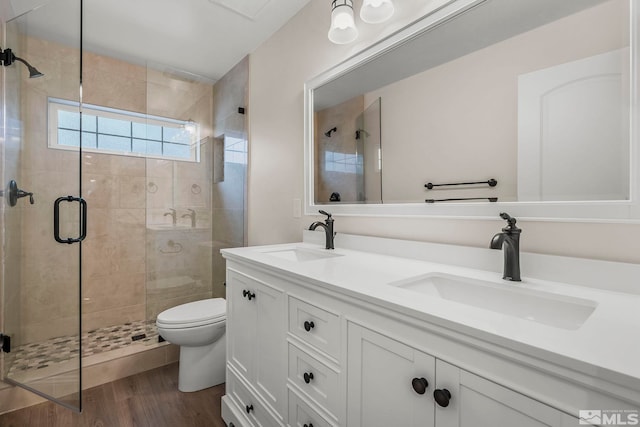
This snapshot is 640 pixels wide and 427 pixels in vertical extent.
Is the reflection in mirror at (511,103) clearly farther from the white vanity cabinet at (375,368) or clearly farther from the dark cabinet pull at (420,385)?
the dark cabinet pull at (420,385)

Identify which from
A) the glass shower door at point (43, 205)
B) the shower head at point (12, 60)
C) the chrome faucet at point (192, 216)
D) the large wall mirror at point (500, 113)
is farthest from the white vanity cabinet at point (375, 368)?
the shower head at point (12, 60)

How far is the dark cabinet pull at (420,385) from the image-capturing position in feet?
2.10

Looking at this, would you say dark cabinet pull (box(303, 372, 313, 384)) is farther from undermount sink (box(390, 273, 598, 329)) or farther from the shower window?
the shower window

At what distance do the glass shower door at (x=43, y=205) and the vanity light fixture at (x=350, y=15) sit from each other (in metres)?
1.32

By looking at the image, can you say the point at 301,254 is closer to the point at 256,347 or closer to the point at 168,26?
the point at 256,347

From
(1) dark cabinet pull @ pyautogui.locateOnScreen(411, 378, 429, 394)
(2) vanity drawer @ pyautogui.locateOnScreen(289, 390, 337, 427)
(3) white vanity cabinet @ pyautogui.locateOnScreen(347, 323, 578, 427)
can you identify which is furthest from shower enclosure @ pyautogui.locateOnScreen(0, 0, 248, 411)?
(1) dark cabinet pull @ pyautogui.locateOnScreen(411, 378, 429, 394)

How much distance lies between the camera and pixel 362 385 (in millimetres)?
795

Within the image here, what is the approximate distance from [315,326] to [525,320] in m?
0.59

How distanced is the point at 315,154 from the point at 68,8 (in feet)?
4.87

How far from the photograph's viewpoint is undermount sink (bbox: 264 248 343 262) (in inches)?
60.1

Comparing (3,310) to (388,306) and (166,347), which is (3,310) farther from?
(388,306)

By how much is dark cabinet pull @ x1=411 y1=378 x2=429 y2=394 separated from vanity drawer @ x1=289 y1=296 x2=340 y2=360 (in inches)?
10.6

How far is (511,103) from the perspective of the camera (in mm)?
1010

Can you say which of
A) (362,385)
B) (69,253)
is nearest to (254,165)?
(69,253)
